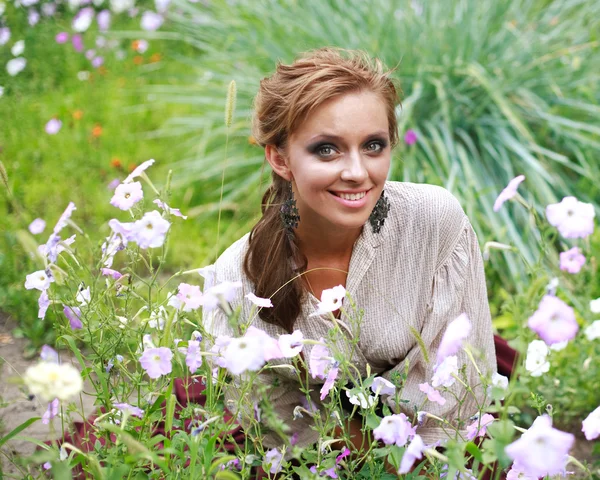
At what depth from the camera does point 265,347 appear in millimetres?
938

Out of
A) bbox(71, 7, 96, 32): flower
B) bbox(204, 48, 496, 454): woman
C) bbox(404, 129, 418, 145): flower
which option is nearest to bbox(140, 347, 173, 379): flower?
bbox(204, 48, 496, 454): woman

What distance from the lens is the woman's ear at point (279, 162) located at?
1707 mm

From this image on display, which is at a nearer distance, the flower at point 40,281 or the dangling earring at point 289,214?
the flower at point 40,281

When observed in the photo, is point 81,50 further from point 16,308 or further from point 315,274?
point 315,274

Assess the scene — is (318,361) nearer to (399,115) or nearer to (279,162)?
(279,162)

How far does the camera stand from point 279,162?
1722 millimetres

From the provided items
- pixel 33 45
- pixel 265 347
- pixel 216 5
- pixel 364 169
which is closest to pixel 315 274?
pixel 364 169

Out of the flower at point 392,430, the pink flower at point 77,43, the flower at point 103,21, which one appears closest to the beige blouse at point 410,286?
the flower at point 392,430

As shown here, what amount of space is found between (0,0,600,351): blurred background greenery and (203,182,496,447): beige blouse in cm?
73

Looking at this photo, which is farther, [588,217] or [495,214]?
[495,214]

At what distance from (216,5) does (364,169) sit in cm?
258

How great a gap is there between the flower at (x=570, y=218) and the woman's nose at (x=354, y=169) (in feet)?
1.96

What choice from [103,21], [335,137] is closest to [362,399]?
[335,137]

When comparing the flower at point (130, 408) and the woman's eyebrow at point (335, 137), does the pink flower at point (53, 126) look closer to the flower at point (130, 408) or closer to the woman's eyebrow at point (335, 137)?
the woman's eyebrow at point (335, 137)
